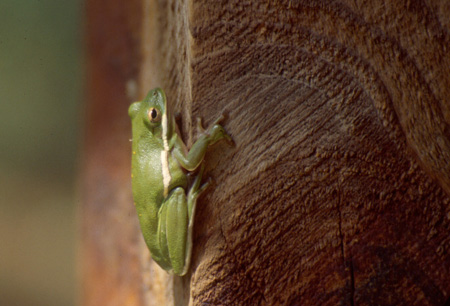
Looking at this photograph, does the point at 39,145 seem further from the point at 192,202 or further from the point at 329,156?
the point at 329,156

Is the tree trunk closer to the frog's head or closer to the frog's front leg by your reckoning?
the frog's front leg

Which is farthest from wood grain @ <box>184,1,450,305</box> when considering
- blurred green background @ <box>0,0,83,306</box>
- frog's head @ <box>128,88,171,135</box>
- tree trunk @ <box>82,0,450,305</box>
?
blurred green background @ <box>0,0,83,306</box>

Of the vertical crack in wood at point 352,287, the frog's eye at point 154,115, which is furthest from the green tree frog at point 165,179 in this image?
the vertical crack in wood at point 352,287

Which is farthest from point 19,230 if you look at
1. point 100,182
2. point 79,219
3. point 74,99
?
point 74,99

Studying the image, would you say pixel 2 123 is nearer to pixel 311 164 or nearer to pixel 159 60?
pixel 159 60

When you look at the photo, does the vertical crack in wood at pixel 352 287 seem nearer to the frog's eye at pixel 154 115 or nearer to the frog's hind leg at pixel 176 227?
the frog's hind leg at pixel 176 227

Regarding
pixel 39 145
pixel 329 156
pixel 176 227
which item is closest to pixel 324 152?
pixel 329 156

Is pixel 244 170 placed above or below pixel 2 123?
above
